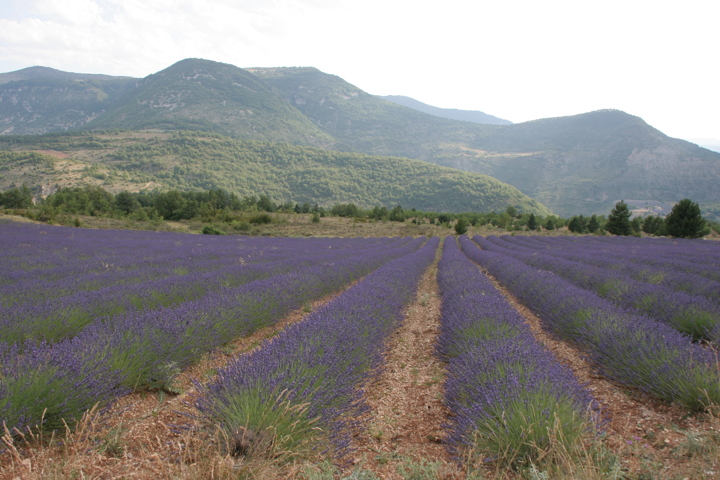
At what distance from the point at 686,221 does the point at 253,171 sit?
254ft

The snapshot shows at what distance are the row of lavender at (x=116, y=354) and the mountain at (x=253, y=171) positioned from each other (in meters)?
66.1

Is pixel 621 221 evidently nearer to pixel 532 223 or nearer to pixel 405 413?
pixel 532 223

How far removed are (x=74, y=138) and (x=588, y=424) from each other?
109m

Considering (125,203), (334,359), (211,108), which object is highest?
(211,108)

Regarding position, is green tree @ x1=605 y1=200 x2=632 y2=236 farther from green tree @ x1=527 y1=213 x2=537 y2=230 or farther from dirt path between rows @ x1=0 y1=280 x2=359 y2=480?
dirt path between rows @ x1=0 y1=280 x2=359 y2=480

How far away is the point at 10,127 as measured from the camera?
155625 millimetres

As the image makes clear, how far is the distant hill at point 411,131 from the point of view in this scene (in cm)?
9019

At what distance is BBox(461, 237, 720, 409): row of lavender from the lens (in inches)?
97.1

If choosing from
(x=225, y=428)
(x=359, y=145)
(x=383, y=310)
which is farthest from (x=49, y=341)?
(x=359, y=145)

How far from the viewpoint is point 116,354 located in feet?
8.68

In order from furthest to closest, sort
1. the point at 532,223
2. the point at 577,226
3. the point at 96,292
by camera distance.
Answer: the point at 532,223
the point at 577,226
the point at 96,292

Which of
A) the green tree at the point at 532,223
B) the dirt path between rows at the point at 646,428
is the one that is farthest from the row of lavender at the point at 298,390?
A: the green tree at the point at 532,223

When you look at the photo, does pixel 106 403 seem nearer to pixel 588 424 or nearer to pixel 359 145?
pixel 588 424

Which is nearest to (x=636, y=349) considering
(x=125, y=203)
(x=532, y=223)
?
(x=532, y=223)
